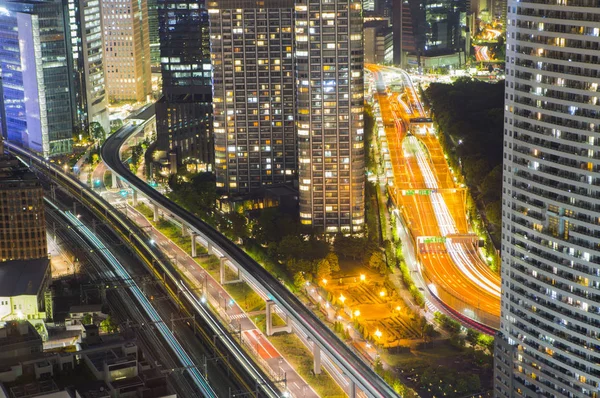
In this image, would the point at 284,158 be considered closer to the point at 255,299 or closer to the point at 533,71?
the point at 255,299

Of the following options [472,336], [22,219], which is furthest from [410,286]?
[22,219]

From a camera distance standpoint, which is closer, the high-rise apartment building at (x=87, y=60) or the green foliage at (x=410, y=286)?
the green foliage at (x=410, y=286)

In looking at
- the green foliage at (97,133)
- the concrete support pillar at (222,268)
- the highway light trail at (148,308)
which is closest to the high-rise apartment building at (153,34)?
the green foliage at (97,133)

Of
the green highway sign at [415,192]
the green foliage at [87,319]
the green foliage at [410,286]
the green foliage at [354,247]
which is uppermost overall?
the green highway sign at [415,192]

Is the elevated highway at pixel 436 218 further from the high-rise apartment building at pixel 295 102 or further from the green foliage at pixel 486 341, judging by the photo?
the high-rise apartment building at pixel 295 102

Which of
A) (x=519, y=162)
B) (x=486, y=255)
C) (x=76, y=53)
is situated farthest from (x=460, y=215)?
(x=76, y=53)

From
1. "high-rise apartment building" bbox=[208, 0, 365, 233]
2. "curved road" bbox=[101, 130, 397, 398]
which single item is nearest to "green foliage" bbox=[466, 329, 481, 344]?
"curved road" bbox=[101, 130, 397, 398]
